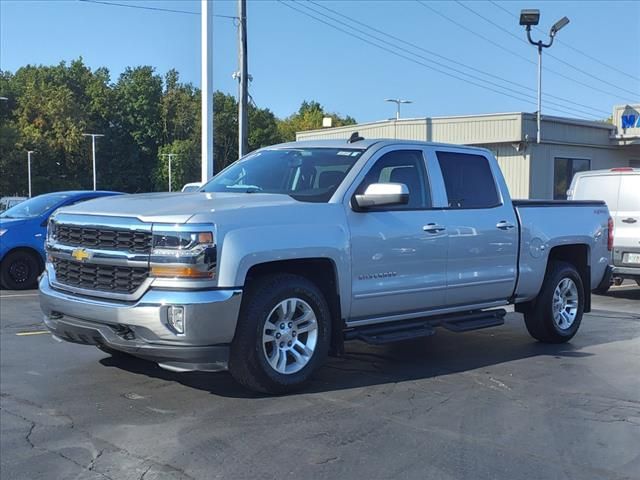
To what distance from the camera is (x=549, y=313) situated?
309 inches

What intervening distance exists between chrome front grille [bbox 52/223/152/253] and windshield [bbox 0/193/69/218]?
23.3 ft

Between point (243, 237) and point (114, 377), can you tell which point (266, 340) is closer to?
point (243, 237)

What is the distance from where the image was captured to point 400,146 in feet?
21.7

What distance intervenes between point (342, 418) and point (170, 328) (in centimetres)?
135

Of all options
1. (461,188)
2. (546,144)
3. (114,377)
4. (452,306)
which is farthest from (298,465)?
(546,144)

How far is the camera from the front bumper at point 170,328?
4961 millimetres

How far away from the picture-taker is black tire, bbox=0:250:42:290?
12.1 meters

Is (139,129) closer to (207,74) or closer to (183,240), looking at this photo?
(207,74)

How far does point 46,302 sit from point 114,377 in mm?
887

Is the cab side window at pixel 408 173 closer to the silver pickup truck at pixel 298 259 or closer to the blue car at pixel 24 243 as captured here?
the silver pickup truck at pixel 298 259

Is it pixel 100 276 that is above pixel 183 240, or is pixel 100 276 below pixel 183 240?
below

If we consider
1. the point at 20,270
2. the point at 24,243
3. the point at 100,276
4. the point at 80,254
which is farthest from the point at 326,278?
the point at 20,270

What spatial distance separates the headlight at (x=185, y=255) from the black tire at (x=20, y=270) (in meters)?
8.08

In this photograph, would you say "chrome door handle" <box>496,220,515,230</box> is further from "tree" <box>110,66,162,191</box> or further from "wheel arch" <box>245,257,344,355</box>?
"tree" <box>110,66,162,191</box>
